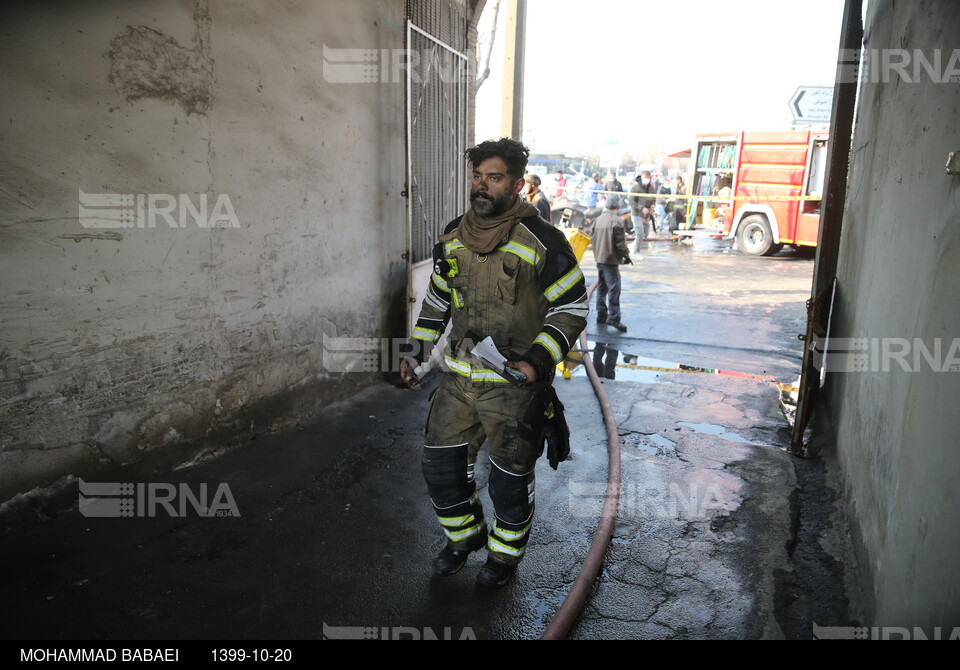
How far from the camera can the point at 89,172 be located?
337cm

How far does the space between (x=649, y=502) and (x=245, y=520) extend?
2.34 m

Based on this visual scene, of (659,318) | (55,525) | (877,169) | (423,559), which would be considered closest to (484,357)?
(423,559)

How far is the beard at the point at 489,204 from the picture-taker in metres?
2.95

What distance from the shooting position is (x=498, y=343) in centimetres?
299

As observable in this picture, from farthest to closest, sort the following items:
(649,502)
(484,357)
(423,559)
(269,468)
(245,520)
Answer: (269,468)
(649,502)
(245,520)
(423,559)
(484,357)
